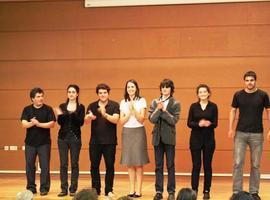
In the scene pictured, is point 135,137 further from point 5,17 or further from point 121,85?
point 5,17

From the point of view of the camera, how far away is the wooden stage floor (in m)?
5.74

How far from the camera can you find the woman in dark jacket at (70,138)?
19.0 feet

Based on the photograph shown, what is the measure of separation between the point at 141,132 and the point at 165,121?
1.19ft

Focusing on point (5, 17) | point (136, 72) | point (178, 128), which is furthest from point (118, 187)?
point (5, 17)

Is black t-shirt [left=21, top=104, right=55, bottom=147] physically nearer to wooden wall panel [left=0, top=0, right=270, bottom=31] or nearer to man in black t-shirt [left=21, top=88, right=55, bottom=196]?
man in black t-shirt [left=21, top=88, right=55, bottom=196]

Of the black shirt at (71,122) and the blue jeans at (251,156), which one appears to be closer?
the blue jeans at (251,156)

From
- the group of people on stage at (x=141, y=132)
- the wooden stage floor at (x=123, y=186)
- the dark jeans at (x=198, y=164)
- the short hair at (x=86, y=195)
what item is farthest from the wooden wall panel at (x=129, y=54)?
the short hair at (x=86, y=195)

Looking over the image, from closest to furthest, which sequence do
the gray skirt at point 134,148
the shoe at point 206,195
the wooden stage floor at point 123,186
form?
1. the shoe at point 206,195
2. the gray skirt at point 134,148
3. the wooden stage floor at point 123,186

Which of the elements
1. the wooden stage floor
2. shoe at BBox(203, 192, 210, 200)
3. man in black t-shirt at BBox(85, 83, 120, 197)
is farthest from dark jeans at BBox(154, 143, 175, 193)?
man in black t-shirt at BBox(85, 83, 120, 197)

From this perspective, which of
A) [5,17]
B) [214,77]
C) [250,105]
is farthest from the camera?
[5,17]

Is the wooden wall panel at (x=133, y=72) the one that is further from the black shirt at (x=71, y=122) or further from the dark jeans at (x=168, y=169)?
the dark jeans at (x=168, y=169)

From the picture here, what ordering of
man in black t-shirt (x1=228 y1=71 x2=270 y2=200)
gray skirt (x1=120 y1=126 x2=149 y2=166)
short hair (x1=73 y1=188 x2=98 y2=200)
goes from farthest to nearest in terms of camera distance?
gray skirt (x1=120 y1=126 x2=149 y2=166) → man in black t-shirt (x1=228 y1=71 x2=270 y2=200) → short hair (x1=73 y1=188 x2=98 y2=200)

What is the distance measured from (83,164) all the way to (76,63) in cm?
173

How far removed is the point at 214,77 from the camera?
24.1 feet
